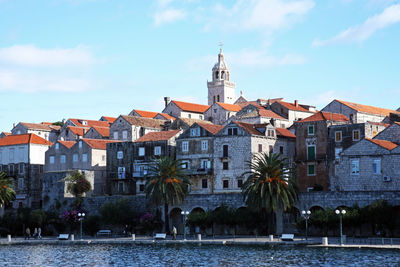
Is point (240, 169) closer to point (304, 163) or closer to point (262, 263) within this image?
point (304, 163)

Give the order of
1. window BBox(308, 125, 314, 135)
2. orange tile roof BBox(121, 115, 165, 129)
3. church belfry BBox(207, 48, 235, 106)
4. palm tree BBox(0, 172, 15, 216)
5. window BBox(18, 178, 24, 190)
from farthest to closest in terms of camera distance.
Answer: church belfry BBox(207, 48, 235, 106) → orange tile roof BBox(121, 115, 165, 129) → window BBox(18, 178, 24, 190) → palm tree BBox(0, 172, 15, 216) → window BBox(308, 125, 314, 135)

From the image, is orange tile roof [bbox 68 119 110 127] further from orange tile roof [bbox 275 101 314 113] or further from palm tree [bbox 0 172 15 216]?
palm tree [bbox 0 172 15 216]

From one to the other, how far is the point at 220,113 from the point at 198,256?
2578 inches

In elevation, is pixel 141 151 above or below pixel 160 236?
above

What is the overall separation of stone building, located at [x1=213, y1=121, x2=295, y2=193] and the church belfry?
69.0 meters

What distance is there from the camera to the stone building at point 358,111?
104875mm

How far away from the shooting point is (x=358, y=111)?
10488 centimetres

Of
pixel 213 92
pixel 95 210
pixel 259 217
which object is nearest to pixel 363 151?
pixel 259 217

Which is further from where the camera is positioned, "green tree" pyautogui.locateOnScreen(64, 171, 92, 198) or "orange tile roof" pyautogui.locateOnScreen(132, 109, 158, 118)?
"orange tile roof" pyautogui.locateOnScreen(132, 109, 158, 118)

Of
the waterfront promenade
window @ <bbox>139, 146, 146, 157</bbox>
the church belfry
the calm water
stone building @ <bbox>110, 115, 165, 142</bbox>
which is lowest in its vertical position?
the calm water

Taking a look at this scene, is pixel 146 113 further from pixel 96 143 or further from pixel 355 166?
pixel 355 166

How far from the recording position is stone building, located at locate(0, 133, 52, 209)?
103 m

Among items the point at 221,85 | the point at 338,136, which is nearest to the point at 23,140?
the point at 338,136

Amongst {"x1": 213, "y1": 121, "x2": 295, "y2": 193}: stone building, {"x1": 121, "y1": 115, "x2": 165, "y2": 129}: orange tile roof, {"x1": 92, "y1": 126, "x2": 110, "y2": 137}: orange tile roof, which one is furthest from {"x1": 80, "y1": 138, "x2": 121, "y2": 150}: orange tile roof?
{"x1": 213, "y1": 121, "x2": 295, "y2": 193}: stone building
